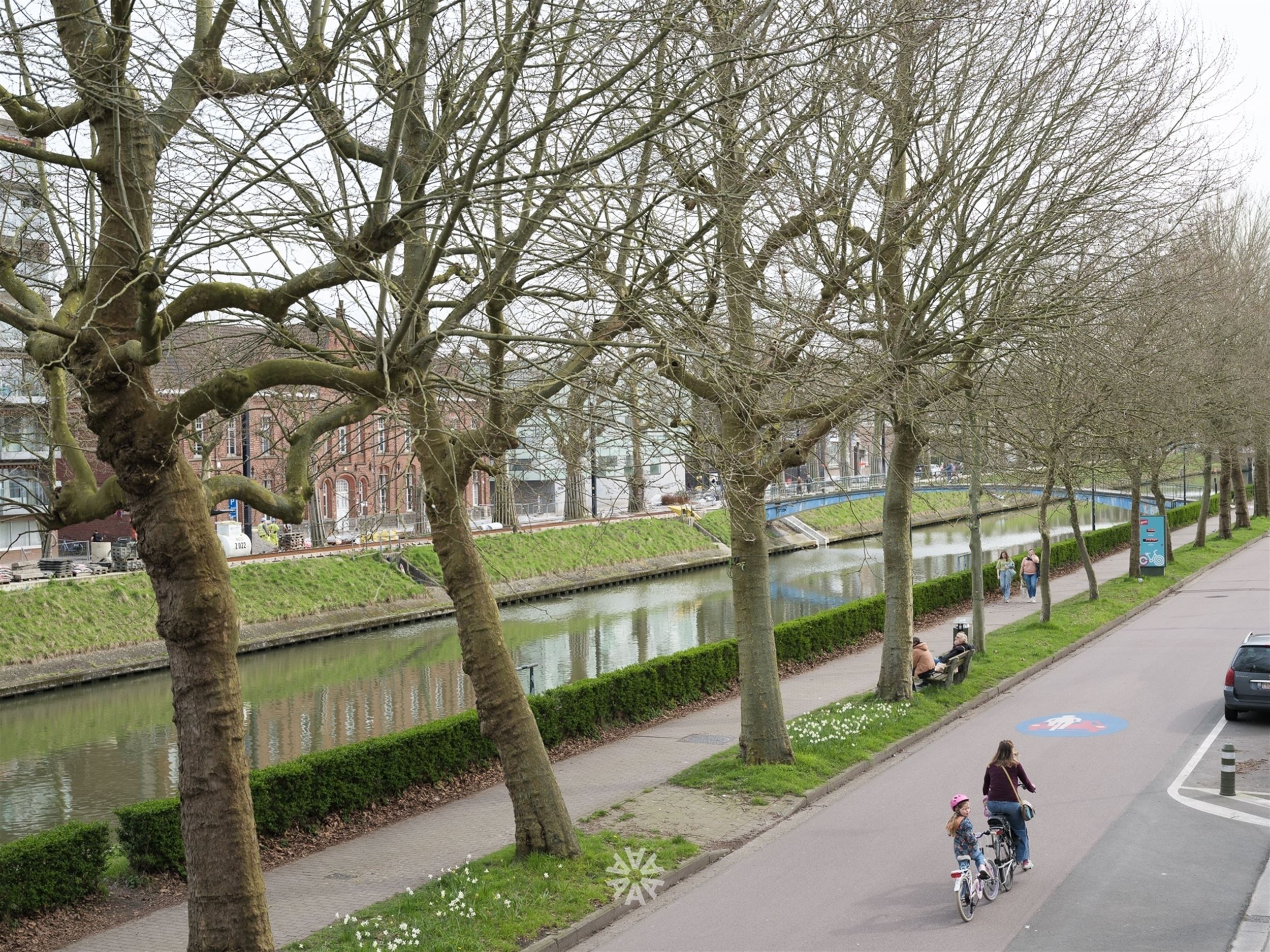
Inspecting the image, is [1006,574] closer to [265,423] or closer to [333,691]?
[333,691]

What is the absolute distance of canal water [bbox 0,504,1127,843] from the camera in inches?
729

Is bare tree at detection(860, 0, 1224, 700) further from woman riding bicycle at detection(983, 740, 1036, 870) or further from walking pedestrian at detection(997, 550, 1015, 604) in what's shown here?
walking pedestrian at detection(997, 550, 1015, 604)

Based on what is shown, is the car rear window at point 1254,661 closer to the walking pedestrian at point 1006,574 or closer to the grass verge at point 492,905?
the grass verge at point 492,905

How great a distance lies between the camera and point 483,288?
7961 millimetres

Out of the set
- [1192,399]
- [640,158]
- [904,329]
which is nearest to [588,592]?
[1192,399]

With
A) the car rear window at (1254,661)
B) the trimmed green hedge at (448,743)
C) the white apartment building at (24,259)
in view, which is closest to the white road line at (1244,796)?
the car rear window at (1254,661)

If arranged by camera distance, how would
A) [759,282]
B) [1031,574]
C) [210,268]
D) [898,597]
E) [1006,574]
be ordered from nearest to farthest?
[210,268]
[759,282]
[898,597]
[1006,574]
[1031,574]

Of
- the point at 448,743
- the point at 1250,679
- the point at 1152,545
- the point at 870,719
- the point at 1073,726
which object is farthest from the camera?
the point at 1152,545

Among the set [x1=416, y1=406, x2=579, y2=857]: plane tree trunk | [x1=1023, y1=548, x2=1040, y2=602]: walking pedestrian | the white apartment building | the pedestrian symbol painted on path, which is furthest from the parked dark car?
the white apartment building

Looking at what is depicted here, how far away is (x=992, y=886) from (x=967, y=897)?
60 cm

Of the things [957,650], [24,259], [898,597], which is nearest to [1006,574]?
[957,650]

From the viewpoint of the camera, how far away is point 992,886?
1009 centimetres

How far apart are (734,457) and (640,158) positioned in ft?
11.5

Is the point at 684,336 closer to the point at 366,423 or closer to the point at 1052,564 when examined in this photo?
the point at 366,423
